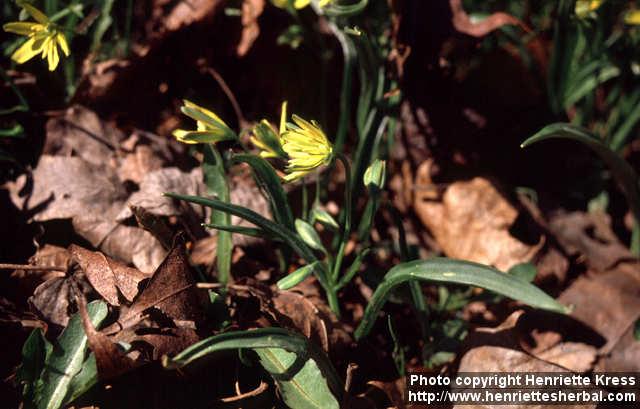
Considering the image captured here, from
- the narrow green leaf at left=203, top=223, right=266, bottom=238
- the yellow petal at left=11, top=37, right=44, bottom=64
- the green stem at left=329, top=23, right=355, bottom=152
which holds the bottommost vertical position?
the narrow green leaf at left=203, top=223, right=266, bottom=238

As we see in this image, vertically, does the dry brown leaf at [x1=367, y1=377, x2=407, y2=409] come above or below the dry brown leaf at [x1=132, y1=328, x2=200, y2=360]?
below

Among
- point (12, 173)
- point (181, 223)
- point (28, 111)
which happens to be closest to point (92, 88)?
point (28, 111)

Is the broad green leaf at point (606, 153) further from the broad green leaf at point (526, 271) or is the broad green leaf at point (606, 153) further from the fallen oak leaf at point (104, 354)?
the fallen oak leaf at point (104, 354)

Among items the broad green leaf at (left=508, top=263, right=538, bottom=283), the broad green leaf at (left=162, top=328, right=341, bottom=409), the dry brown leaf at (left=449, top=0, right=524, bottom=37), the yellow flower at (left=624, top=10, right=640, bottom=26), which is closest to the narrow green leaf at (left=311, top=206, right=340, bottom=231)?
the broad green leaf at (left=162, top=328, right=341, bottom=409)

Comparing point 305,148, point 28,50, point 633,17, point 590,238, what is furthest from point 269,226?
point 633,17

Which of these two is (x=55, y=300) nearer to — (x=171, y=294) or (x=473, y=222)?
(x=171, y=294)

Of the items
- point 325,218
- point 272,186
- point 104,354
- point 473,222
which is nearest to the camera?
point 104,354

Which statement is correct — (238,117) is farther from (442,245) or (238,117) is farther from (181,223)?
(442,245)

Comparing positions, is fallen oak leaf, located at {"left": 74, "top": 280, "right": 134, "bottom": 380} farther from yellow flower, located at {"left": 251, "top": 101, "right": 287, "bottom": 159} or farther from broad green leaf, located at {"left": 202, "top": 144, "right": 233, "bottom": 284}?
yellow flower, located at {"left": 251, "top": 101, "right": 287, "bottom": 159}
